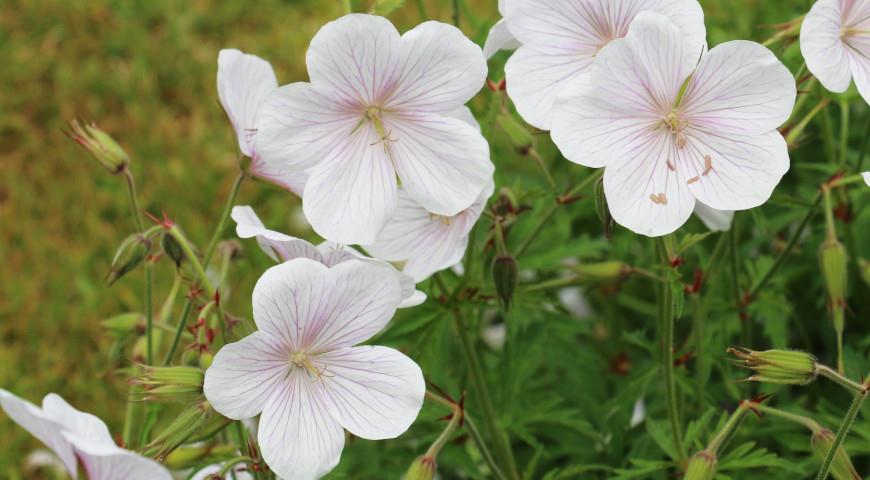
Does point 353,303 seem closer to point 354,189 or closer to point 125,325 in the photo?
point 354,189

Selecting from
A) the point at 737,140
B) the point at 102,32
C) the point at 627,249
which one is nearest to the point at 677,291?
the point at 737,140

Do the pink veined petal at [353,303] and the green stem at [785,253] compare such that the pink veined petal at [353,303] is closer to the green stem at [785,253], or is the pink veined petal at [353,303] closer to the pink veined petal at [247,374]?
the pink veined petal at [247,374]

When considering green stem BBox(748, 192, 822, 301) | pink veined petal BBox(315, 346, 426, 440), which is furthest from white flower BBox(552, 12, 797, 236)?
green stem BBox(748, 192, 822, 301)

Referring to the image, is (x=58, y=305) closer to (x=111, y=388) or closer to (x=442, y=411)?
(x=111, y=388)

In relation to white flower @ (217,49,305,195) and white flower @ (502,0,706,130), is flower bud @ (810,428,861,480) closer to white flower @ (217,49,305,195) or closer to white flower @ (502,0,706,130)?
white flower @ (502,0,706,130)

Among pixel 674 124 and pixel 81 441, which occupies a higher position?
pixel 674 124

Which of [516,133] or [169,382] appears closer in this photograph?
[169,382]

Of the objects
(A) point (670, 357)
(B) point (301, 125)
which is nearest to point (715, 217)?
(A) point (670, 357)
